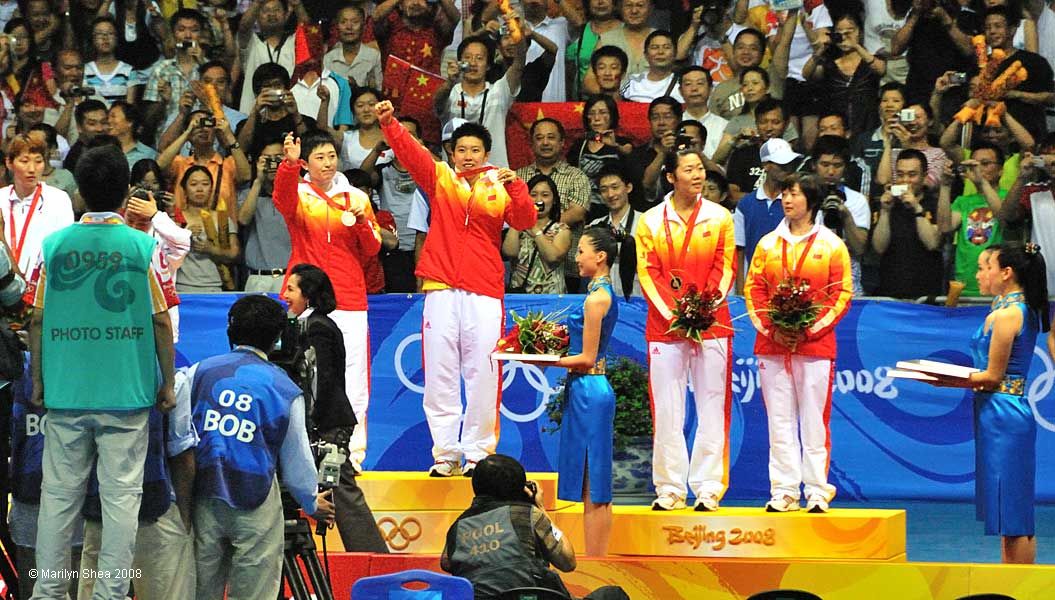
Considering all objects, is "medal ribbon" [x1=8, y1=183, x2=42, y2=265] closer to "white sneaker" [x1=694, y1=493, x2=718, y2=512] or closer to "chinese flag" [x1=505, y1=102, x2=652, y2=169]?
"chinese flag" [x1=505, y1=102, x2=652, y2=169]

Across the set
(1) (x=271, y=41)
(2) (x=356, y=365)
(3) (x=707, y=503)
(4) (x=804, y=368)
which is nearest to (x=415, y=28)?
(1) (x=271, y=41)

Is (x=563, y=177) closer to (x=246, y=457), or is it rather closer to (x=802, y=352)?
(x=802, y=352)

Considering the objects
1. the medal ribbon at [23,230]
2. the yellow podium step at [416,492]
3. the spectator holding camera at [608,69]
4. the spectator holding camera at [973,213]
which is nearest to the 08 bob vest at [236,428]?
the yellow podium step at [416,492]

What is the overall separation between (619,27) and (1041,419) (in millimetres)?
5079

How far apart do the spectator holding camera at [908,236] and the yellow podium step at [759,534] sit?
107 inches

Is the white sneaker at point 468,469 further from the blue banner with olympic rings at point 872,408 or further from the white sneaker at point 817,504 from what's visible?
the white sneaker at point 817,504

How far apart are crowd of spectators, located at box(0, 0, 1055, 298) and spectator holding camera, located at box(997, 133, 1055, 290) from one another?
2 centimetres

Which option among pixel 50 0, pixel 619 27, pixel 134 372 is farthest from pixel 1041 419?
pixel 50 0

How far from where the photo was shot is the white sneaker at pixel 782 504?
30.6 ft

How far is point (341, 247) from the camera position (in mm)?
10273

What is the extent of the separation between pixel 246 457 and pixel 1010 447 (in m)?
4.49

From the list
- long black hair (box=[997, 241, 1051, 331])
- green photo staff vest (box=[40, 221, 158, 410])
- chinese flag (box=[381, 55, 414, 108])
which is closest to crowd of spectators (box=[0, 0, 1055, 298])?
chinese flag (box=[381, 55, 414, 108])

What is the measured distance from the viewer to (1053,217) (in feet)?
37.4

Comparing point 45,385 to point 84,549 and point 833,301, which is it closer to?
point 84,549
